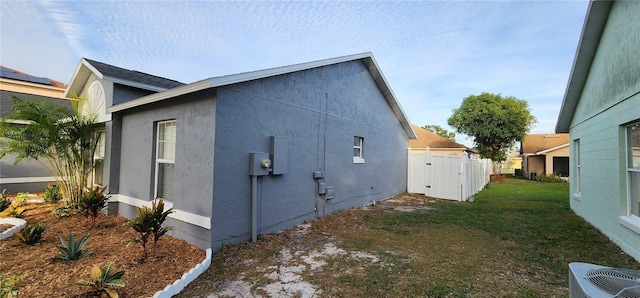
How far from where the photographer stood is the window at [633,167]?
15.6ft

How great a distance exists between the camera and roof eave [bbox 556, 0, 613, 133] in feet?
18.3

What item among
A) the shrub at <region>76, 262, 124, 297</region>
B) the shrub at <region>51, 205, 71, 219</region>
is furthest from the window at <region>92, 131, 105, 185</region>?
the shrub at <region>76, 262, 124, 297</region>

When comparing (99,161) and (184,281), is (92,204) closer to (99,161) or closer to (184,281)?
(99,161)

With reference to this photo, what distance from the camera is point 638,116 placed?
170 inches

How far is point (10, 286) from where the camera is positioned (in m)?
3.47

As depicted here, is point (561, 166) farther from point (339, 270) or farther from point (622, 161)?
point (339, 270)

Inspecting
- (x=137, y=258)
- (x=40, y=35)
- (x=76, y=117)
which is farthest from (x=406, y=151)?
(x=40, y=35)

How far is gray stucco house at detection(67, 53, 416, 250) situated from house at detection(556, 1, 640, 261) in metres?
5.52

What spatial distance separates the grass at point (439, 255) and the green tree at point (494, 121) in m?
18.0

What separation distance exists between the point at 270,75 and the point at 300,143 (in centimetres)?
181

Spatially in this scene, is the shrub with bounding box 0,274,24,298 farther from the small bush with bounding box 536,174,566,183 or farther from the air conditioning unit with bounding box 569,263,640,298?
the small bush with bounding box 536,174,566,183

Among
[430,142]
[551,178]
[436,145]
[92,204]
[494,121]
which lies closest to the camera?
[92,204]

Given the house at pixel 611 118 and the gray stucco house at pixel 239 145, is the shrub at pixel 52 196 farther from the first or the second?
the house at pixel 611 118

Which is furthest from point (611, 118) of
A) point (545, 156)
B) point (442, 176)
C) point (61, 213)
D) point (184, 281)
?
point (545, 156)
